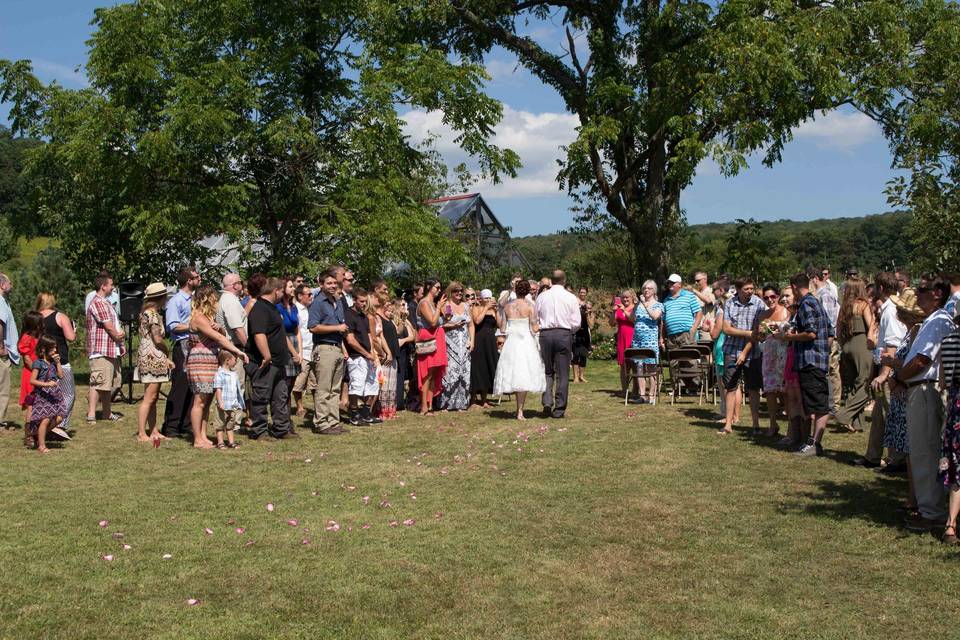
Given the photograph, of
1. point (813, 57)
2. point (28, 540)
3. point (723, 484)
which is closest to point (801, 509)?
point (723, 484)

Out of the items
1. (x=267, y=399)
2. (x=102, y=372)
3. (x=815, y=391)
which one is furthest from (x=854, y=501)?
(x=102, y=372)

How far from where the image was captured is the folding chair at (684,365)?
1429 centimetres

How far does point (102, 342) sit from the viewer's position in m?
12.8

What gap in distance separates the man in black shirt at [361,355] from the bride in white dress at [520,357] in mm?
1758

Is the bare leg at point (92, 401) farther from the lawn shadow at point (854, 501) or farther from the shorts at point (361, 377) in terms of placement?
the lawn shadow at point (854, 501)

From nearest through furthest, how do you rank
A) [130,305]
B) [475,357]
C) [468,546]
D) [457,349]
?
[468,546], [457,349], [475,357], [130,305]

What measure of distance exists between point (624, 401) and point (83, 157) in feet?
37.6

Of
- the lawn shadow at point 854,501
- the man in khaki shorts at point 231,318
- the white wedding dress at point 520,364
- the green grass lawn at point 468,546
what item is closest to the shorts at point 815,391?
the green grass lawn at point 468,546

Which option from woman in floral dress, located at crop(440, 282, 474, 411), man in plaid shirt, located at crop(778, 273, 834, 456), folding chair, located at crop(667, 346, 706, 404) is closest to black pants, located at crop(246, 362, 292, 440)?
woman in floral dress, located at crop(440, 282, 474, 411)

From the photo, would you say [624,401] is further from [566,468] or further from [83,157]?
[83,157]

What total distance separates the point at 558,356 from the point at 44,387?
21.3 feet

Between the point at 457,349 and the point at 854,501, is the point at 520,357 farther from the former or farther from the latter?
the point at 854,501

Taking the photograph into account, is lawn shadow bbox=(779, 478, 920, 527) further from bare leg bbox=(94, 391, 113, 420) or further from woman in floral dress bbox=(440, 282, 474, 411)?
bare leg bbox=(94, 391, 113, 420)

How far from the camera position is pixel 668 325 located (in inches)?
591
